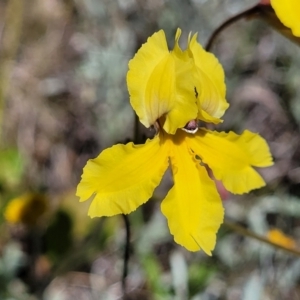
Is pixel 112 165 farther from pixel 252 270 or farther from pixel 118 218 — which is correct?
pixel 252 270

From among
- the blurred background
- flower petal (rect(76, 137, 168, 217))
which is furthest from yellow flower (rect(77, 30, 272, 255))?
the blurred background

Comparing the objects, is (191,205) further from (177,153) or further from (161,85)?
(161,85)

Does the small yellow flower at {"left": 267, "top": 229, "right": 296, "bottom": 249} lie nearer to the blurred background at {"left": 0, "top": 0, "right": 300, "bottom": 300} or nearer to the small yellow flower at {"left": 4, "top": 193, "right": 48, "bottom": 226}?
the blurred background at {"left": 0, "top": 0, "right": 300, "bottom": 300}

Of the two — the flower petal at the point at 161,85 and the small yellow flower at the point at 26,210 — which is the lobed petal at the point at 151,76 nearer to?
the flower petal at the point at 161,85

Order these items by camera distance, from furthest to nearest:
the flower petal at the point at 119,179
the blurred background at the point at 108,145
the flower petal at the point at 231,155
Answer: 1. the blurred background at the point at 108,145
2. the flower petal at the point at 231,155
3. the flower petal at the point at 119,179


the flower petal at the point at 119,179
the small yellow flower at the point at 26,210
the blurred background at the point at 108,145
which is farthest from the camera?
the blurred background at the point at 108,145

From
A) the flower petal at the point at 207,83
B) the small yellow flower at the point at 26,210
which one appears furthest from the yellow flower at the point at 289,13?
the small yellow flower at the point at 26,210

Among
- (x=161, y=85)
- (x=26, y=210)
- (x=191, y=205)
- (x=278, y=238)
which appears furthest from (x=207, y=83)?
(x=278, y=238)
